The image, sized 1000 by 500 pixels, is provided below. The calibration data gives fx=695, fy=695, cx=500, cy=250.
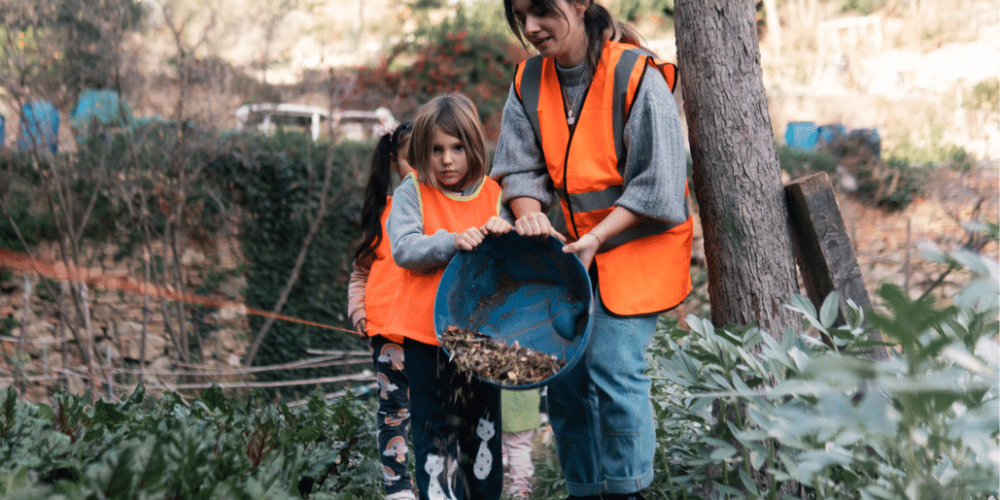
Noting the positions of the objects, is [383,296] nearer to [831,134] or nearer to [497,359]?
[497,359]

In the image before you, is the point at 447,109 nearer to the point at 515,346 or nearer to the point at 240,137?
the point at 515,346

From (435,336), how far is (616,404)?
0.64 metres

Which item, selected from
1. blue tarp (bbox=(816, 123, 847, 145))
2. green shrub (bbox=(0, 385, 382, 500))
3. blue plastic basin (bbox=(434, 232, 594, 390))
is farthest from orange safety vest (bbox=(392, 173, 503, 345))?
blue tarp (bbox=(816, 123, 847, 145))

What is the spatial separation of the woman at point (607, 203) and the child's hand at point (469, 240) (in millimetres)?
121

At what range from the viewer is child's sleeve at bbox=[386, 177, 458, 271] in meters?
2.11

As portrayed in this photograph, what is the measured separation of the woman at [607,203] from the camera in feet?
6.23

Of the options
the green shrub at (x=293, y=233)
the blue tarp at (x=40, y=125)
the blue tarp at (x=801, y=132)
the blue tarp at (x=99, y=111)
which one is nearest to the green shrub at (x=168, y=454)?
the blue tarp at (x=40, y=125)

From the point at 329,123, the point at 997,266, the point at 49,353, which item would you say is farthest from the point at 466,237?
the point at 49,353

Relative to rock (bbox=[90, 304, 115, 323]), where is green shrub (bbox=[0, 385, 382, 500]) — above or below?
above

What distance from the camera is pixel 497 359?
76.0 inches

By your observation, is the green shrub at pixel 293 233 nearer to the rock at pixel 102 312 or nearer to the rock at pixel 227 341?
the rock at pixel 227 341

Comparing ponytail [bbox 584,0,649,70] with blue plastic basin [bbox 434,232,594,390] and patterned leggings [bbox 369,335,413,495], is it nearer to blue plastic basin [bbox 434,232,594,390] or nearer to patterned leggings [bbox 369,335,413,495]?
blue plastic basin [bbox 434,232,594,390]

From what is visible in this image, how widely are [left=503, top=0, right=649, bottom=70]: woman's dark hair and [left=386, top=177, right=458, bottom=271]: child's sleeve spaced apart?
0.62 meters

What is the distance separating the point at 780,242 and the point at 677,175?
465 mm
